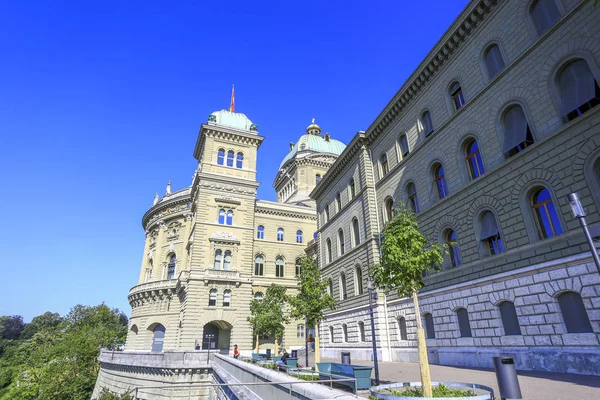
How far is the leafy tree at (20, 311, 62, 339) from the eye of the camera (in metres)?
95.8

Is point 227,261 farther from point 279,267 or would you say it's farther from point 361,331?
point 361,331

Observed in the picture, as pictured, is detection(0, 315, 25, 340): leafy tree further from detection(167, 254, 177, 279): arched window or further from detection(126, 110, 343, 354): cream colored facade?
detection(167, 254, 177, 279): arched window

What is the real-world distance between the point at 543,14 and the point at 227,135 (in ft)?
115

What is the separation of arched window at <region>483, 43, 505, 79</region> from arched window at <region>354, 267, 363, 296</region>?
16423 mm

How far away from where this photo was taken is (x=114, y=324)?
73.8 meters

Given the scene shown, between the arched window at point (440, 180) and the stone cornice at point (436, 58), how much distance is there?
5.48 meters

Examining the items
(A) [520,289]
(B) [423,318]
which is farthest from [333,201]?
(A) [520,289]

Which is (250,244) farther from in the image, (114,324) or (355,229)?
(114,324)

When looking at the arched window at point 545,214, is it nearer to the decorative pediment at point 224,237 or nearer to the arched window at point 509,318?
the arched window at point 509,318

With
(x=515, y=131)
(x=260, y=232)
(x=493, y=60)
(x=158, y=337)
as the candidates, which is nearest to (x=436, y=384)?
(x=515, y=131)

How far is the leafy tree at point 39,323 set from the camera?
95812 millimetres

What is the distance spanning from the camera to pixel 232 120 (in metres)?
45.8

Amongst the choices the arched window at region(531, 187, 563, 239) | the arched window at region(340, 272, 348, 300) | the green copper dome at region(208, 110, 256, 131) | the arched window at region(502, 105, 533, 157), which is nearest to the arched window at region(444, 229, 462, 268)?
the arched window at region(531, 187, 563, 239)

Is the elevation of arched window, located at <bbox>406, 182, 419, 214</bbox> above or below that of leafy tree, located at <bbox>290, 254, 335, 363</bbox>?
above
